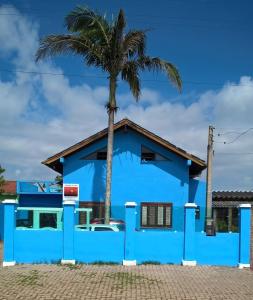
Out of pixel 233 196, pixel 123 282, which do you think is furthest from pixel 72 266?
pixel 233 196

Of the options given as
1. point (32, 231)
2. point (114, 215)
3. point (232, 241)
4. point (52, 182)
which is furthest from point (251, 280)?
point (52, 182)

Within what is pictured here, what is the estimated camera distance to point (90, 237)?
14.1 metres

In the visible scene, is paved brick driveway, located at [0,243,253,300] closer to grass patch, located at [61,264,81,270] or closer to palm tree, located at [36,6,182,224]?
grass patch, located at [61,264,81,270]

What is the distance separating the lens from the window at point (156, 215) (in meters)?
19.5

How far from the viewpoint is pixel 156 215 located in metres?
19.8

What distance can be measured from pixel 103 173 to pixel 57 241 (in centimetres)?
654

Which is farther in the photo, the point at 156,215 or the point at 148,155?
the point at 148,155

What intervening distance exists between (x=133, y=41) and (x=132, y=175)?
19.4ft

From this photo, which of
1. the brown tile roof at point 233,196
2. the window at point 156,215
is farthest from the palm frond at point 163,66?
the brown tile roof at point 233,196

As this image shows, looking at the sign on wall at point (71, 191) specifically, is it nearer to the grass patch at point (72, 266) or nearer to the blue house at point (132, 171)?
the blue house at point (132, 171)

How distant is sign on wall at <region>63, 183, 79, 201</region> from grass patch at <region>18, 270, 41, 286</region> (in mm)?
7571

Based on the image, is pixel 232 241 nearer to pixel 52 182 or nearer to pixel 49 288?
pixel 49 288

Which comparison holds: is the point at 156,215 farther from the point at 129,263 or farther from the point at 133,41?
the point at 133,41

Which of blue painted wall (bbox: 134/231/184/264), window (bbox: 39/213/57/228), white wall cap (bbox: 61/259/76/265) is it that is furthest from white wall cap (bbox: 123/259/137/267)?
window (bbox: 39/213/57/228)
